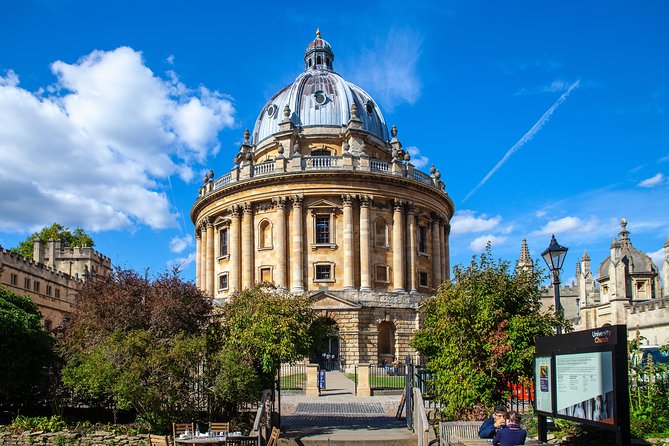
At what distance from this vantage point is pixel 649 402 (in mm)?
15070

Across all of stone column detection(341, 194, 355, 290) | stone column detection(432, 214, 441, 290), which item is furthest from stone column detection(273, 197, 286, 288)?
stone column detection(432, 214, 441, 290)

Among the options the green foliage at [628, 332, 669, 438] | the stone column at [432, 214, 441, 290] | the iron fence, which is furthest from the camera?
the stone column at [432, 214, 441, 290]

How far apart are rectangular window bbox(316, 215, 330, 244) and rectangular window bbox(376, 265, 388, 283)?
13.9 ft

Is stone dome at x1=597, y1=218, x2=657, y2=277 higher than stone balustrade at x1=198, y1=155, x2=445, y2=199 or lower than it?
lower

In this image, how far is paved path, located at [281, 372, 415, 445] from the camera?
17.6m

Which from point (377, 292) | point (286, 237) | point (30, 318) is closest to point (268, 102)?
point (286, 237)

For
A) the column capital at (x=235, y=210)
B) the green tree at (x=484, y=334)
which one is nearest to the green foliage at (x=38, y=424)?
→ the green tree at (x=484, y=334)

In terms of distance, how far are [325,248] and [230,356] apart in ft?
94.2

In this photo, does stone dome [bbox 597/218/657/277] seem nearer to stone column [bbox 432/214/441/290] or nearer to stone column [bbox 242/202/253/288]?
stone column [bbox 432/214/441/290]

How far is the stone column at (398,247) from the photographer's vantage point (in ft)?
155

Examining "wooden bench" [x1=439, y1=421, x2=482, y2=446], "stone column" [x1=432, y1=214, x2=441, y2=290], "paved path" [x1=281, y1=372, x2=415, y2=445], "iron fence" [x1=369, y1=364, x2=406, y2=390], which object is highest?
"stone column" [x1=432, y1=214, x2=441, y2=290]

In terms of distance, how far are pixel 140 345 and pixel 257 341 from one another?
3265 millimetres

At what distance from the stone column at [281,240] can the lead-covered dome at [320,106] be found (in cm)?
945

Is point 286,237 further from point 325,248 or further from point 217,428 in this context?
point 217,428
